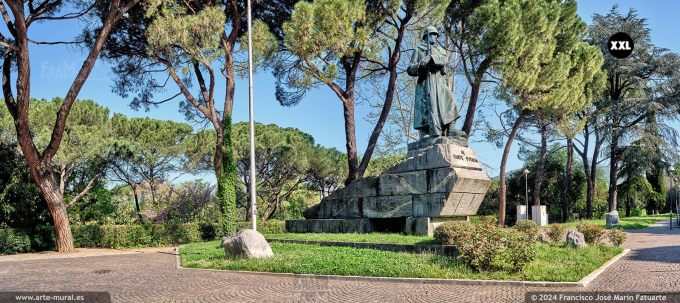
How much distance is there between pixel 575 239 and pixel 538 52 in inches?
374

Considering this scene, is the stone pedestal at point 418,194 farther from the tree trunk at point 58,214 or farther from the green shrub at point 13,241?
the green shrub at point 13,241

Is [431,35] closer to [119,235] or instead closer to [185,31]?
[185,31]

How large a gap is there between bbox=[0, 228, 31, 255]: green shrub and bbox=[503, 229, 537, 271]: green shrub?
1600 cm

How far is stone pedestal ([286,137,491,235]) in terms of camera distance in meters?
13.7

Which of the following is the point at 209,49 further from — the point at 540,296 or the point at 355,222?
the point at 540,296

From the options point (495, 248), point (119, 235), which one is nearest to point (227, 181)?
point (119, 235)

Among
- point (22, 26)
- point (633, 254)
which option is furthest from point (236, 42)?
point (633, 254)

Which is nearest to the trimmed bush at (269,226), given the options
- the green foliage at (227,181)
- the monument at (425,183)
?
the green foliage at (227,181)

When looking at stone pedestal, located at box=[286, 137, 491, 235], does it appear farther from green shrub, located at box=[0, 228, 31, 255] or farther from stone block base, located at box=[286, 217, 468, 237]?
green shrub, located at box=[0, 228, 31, 255]

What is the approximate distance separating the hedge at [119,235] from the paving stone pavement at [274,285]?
6.81 meters

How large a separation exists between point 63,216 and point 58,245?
0.99 m

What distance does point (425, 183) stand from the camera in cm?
1406

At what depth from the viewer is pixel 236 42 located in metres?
21.3

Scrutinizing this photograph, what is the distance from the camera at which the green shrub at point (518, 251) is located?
8344 mm
